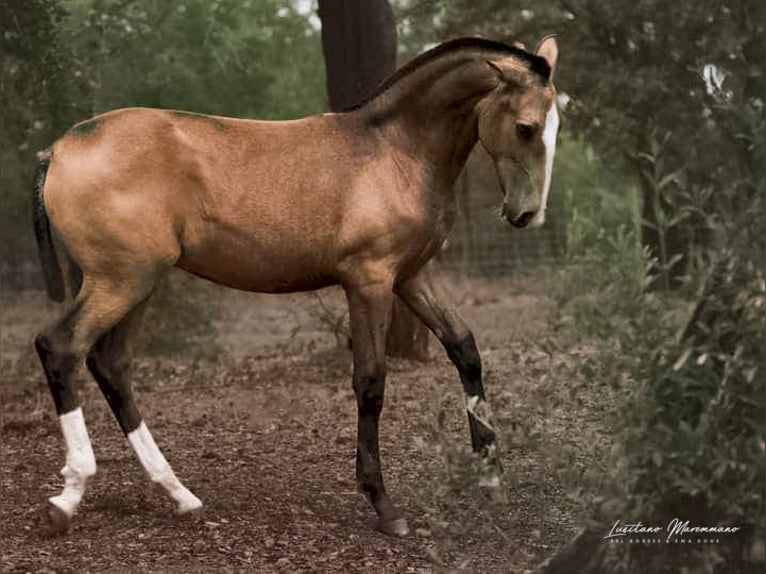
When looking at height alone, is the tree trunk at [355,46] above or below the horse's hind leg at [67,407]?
above

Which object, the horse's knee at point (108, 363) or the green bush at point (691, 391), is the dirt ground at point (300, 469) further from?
the horse's knee at point (108, 363)

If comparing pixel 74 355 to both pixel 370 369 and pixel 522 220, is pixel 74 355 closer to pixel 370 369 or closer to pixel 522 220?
pixel 370 369

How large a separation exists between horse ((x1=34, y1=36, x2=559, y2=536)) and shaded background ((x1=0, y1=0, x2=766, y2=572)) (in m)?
0.40

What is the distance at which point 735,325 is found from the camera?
3002mm

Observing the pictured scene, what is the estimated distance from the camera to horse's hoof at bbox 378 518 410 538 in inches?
166

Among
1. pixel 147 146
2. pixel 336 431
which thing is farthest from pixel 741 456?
pixel 336 431

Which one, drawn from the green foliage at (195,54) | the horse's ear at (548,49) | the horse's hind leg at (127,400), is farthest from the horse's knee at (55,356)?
the green foliage at (195,54)

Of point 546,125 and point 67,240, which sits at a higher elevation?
point 546,125

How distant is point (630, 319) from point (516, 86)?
4.40 ft

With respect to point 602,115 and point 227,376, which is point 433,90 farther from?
point 602,115

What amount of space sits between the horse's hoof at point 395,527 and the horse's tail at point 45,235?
168 centimetres

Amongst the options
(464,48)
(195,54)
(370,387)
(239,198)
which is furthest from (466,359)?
(195,54)

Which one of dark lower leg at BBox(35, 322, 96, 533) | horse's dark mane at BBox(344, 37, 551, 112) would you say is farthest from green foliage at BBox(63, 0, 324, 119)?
dark lower leg at BBox(35, 322, 96, 533)

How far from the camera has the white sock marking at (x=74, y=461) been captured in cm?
428
